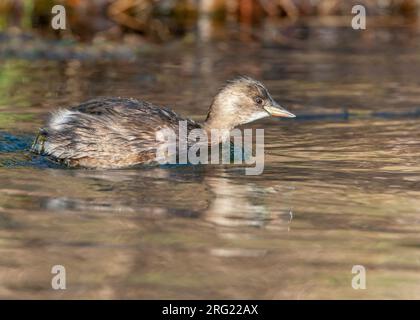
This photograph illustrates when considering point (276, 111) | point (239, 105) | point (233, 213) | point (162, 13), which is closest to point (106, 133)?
point (239, 105)

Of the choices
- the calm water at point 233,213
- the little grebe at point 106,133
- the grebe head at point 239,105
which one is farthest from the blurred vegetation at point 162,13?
the little grebe at point 106,133

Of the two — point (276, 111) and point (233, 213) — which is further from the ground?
point (276, 111)

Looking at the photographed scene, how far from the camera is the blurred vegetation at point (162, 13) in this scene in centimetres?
1834

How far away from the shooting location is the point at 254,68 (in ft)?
47.6

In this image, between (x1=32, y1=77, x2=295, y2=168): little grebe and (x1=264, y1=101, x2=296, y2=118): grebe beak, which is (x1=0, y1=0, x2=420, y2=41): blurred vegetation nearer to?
(x1=264, y1=101, x2=296, y2=118): grebe beak

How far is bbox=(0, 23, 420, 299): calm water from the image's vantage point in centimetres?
517

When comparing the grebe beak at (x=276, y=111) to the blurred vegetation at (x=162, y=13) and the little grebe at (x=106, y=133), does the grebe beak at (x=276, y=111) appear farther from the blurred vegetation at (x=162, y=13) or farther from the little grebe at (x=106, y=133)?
the blurred vegetation at (x=162, y=13)

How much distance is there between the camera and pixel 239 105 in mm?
8719

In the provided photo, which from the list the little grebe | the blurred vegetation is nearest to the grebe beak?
the little grebe

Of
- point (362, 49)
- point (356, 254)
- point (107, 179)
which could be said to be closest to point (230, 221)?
point (356, 254)

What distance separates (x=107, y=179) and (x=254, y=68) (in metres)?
7.29

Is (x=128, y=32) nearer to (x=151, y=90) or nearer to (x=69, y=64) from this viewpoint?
(x=69, y=64)

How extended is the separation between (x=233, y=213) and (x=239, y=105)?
2.32 metres

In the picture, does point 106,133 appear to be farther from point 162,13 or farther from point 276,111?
point 162,13
